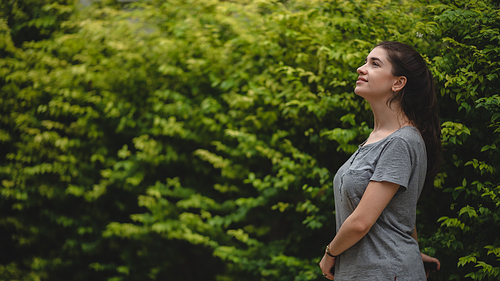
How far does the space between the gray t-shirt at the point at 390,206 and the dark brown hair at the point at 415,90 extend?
0.13 meters

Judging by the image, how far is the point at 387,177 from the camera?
1.41 meters

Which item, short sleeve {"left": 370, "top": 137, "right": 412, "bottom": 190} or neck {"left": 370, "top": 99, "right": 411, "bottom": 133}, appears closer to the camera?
short sleeve {"left": 370, "top": 137, "right": 412, "bottom": 190}

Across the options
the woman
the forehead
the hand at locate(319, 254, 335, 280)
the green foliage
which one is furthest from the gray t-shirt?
the green foliage

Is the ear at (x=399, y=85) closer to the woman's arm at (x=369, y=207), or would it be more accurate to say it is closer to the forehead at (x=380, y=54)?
the forehead at (x=380, y=54)

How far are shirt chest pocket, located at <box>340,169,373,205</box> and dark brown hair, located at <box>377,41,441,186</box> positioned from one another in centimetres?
36

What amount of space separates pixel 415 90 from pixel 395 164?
0.42 metres

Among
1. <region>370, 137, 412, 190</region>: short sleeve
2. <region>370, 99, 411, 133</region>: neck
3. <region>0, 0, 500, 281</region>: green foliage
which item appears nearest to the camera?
<region>370, 137, 412, 190</region>: short sleeve

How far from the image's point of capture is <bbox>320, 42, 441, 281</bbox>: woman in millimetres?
1440

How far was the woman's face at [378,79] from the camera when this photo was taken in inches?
62.6

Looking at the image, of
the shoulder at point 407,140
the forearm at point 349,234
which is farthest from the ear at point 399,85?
the forearm at point 349,234

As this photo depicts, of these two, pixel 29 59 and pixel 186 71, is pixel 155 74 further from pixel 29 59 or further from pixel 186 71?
pixel 29 59

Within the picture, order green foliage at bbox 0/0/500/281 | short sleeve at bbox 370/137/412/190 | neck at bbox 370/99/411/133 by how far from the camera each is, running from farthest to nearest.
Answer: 1. green foliage at bbox 0/0/500/281
2. neck at bbox 370/99/411/133
3. short sleeve at bbox 370/137/412/190

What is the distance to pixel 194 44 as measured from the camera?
12.4 feet

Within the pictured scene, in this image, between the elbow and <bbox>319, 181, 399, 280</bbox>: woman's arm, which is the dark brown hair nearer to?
<bbox>319, 181, 399, 280</bbox>: woman's arm
